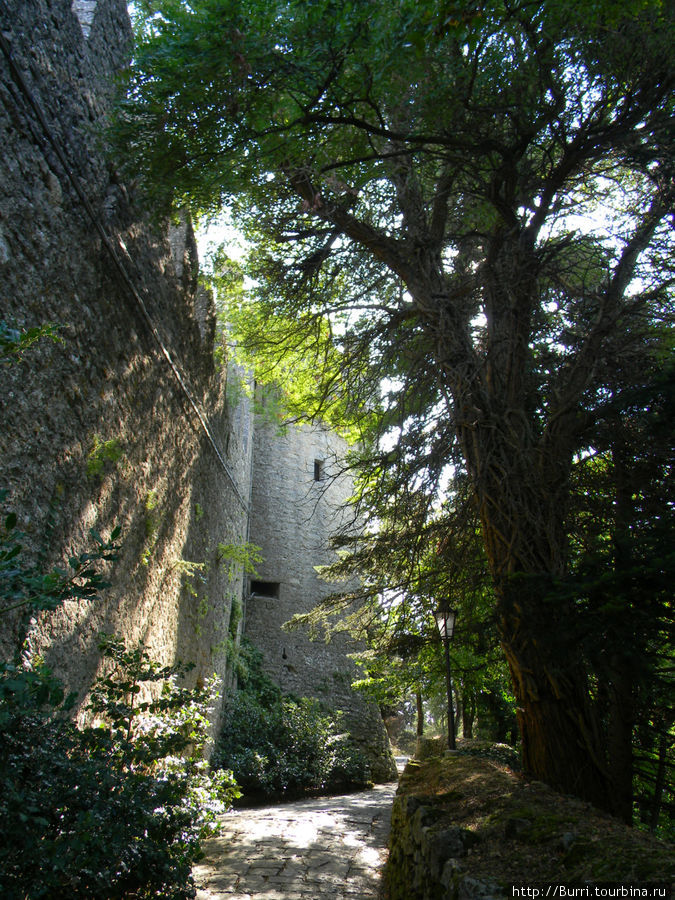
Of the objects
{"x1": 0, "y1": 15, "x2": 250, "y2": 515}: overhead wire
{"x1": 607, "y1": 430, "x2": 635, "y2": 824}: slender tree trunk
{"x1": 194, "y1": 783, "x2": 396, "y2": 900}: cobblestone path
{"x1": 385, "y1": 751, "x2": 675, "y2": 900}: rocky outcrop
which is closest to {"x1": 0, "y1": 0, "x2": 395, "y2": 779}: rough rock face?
{"x1": 0, "y1": 15, "x2": 250, "y2": 515}: overhead wire

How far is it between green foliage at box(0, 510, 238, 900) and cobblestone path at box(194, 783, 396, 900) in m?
0.72

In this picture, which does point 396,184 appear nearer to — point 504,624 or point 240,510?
point 504,624

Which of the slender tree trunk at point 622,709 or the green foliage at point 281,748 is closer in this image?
the slender tree trunk at point 622,709

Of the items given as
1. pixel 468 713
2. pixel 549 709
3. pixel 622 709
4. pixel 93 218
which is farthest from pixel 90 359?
pixel 468 713

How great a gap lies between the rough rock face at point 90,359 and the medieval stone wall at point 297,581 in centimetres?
518

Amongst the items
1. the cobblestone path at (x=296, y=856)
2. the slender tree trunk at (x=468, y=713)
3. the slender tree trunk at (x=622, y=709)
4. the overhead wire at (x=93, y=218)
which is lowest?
the cobblestone path at (x=296, y=856)

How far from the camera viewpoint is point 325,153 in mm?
4984

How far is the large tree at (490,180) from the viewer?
3908 mm

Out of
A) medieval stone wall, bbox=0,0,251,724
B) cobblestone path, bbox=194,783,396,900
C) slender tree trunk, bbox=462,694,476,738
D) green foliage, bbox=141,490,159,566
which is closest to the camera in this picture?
medieval stone wall, bbox=0,0,251,724

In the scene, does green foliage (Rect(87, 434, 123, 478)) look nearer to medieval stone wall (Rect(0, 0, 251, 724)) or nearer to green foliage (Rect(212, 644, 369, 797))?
medieval stone wall (Rect(0, 0, 251, 724))

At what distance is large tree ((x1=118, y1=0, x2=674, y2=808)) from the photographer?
12.8 feet

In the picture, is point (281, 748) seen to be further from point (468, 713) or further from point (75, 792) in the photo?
point (75, 792)

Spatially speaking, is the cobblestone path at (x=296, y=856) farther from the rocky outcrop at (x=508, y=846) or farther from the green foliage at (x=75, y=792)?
the green foliage at (x=75, y=792)

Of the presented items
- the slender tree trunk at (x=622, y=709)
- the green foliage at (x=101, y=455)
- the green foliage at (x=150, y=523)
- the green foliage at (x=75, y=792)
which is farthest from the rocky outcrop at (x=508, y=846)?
the green foliage at (x=101, y=455)
